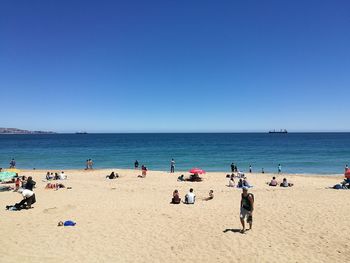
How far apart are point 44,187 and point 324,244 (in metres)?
19.0

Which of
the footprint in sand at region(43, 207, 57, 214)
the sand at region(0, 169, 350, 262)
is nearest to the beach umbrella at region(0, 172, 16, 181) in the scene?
the sand at region(0, 169, 350, 262)

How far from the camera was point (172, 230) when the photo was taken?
445 inches

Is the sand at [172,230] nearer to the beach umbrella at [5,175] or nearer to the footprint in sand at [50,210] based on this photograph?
the footprint in sand at [50,210]

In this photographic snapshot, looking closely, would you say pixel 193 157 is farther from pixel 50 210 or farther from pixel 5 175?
pixel 50 210

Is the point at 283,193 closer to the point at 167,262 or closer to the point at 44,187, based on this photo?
the point at 167,262

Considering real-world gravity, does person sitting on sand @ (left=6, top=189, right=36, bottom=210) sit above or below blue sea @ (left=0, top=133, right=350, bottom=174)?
above

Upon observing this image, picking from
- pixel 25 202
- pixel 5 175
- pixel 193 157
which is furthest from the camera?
pixel 193 157

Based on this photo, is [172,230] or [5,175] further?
[5,175]

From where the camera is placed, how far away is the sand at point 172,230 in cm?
888

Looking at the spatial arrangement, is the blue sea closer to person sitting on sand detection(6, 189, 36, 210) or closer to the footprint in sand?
the footprint in sand

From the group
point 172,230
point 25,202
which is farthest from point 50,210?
point 172,230

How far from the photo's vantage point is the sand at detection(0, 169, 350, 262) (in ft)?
29.1

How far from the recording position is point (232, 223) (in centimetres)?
1214

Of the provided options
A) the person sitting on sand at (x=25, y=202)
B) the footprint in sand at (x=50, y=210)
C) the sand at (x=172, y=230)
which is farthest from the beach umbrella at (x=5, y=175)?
the footprint in sand at (x=50, y=210)
